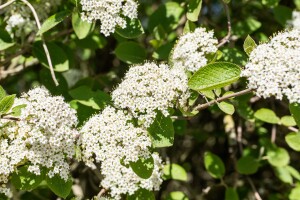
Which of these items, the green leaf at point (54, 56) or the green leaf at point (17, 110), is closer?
the green leaf at point (17, 110)

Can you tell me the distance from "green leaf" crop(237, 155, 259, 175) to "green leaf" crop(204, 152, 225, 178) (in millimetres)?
131

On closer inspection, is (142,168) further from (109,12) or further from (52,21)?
(52,21)

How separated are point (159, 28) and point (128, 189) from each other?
3.24 ft

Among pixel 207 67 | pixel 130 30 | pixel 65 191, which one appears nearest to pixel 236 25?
pixel 130 30

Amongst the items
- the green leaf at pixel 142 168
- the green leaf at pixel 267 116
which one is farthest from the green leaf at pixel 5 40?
the green leaf at pixel 267 116

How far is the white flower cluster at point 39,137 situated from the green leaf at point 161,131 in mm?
345

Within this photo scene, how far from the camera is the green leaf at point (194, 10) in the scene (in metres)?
2.71

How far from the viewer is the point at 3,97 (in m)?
2.31

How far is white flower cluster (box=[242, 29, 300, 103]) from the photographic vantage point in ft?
6.86

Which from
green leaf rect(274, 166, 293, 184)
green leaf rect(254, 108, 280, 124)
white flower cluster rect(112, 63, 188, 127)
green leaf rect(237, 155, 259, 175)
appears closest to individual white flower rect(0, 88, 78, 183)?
white flower cluster rect(112, 63, 188, 127)

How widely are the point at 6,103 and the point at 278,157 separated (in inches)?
68.8

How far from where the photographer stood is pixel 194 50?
2486 millimetres

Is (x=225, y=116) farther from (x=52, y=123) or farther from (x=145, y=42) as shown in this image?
(x=52, y=123)

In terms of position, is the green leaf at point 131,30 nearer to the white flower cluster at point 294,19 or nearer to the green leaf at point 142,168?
the green leaf at point 142,168
